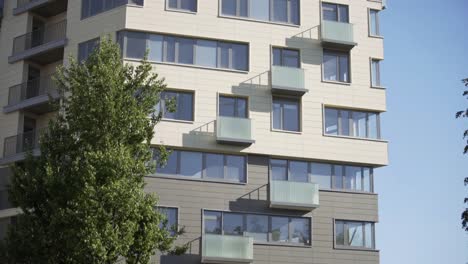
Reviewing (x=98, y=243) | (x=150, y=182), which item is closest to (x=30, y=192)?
(x=98, y=243)

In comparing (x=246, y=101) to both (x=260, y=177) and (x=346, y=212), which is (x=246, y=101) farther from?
(x=346, y=212)

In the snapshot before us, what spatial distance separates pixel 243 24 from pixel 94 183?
18252 millimetres

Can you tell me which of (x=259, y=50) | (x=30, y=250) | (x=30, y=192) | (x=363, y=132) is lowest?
(x=30, y=250)

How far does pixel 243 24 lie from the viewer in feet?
160

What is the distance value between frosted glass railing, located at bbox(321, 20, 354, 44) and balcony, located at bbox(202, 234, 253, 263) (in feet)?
41.3

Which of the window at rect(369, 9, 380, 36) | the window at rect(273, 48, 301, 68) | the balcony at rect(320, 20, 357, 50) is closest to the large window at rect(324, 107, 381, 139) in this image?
the window at rect(273, 48, 301, 68)

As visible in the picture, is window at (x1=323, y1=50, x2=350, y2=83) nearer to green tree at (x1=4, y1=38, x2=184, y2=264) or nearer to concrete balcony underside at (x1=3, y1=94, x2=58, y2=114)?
concrete balcony underside at (x1=3, y1=94, x2=58, y2=114)

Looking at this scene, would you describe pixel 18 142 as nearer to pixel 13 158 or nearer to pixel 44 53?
pixel 13 158

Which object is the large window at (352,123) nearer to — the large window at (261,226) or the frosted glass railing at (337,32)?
the frosted glass railing at (337,32)

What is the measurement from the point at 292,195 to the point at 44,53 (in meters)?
17.0

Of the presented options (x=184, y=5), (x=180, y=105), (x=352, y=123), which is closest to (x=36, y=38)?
(x=184, y=5)

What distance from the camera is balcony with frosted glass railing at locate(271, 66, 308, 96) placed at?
47.7 meters

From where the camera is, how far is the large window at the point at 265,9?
48906 millimetres

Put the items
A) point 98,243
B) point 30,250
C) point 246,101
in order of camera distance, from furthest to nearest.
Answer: point 246,101
point 30,250
point 98,243
